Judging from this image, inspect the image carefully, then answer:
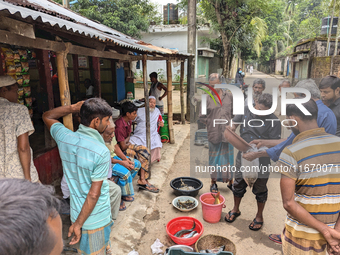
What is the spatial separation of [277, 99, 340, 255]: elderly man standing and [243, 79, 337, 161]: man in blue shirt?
2.35ft

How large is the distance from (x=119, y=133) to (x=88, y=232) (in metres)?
2.03

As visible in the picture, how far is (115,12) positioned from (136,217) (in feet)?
45.7

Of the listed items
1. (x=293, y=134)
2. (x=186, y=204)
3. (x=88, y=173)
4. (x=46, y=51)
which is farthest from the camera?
(x=46, y=51)

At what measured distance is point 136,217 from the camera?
365cm

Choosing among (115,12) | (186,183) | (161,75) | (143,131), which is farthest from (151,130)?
(161,75)

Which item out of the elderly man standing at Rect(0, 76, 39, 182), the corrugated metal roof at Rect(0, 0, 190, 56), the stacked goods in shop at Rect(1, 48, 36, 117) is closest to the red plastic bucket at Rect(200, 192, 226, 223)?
the elderly man standing at Rect(0, 76, 39, 182)

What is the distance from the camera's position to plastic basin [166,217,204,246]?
3.01m

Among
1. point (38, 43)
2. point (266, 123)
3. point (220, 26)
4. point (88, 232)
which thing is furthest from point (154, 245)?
point (220, 26)

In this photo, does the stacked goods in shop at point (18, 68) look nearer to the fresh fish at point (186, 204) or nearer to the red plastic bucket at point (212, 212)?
the fresh fish at point (186, 204)

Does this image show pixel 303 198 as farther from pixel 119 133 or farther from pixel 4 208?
pixel 119 133

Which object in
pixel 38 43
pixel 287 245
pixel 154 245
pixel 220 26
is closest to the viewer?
pixel 287 245

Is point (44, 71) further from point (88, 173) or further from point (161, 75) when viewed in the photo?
point (161, 75)

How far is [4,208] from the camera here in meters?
0.64

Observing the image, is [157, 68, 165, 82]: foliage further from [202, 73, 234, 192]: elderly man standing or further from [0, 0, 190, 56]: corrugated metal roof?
[202, 73, 234, 192]: elderly man standing
